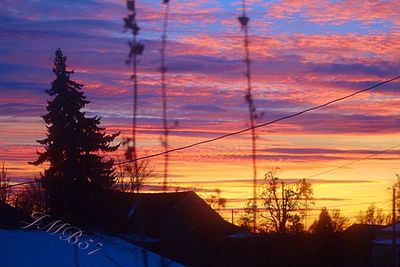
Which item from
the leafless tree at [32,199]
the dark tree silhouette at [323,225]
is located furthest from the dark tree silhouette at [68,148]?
the dark tree silhouette at [323,225]

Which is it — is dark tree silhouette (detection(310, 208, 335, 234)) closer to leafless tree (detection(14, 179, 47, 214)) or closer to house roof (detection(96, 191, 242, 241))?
house roof (detection(96, 191, 242, 241))

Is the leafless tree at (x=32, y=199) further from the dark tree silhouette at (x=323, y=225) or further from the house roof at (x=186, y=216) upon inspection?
the dark tree silhouette at (x=323, y=225)

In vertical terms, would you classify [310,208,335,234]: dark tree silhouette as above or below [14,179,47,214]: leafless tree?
below

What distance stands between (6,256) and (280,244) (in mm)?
19541

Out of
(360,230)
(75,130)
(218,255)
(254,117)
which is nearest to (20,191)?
(75,130)

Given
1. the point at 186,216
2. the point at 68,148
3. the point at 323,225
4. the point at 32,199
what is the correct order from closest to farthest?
the point at 68,148 < the point at 323,225 < the point at 186,216 < the point at 32,199

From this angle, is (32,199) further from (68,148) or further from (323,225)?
(323,225)

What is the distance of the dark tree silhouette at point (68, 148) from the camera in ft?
118

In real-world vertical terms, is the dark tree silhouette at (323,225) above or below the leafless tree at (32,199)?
below

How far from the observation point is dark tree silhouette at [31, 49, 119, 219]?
3600 centimetres

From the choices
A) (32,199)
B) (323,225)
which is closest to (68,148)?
(32,199)

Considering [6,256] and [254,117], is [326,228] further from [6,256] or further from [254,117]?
[254,117]

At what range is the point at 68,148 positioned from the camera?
122 ft

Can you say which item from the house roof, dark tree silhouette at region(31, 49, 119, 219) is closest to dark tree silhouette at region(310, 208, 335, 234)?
the house roof
